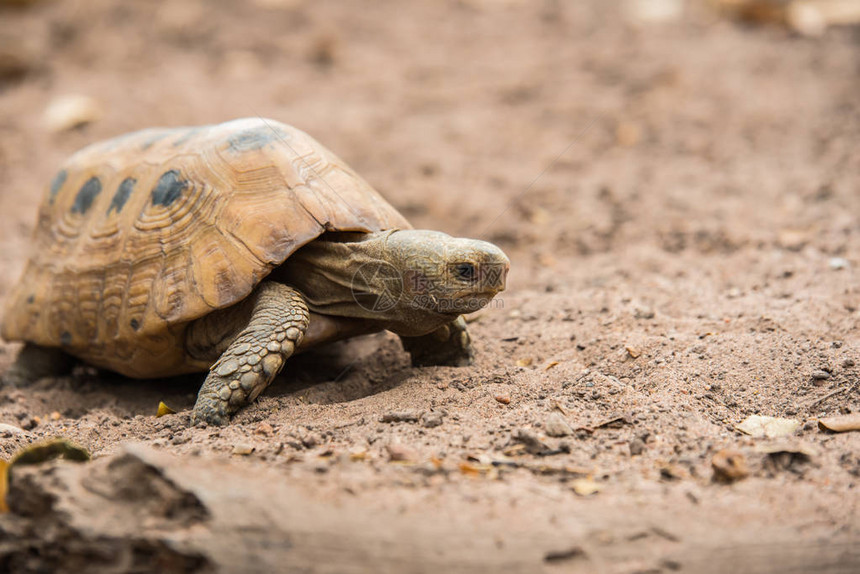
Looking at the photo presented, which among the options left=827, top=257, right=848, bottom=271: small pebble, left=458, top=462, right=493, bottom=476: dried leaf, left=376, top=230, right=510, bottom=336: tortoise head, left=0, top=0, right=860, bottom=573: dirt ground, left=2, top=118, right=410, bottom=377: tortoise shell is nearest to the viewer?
left=0, top=0, right=860, bottom=573: dirt ground

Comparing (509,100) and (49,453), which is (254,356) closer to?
(49,453)

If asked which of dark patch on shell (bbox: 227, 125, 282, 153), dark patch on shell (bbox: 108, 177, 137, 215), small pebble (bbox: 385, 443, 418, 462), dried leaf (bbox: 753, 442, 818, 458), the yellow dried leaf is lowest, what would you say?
the yellow dried leaf

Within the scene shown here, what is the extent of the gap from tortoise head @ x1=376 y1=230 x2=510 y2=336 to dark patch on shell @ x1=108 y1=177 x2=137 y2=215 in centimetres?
144

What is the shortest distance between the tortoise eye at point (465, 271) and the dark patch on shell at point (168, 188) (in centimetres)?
143

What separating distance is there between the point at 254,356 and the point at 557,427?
50.4 inches

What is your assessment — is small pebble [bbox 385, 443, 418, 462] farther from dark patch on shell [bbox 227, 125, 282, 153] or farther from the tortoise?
dark patch on shell [bbox 227, 125, 282, 153]

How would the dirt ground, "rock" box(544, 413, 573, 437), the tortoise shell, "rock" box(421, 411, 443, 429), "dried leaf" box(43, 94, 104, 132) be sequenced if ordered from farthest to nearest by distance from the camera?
"dried leaf" box(43, 94, 104, 132) < the tortoise shell < "rock" box(421, 411, 443, 429) < "rock" box(544, 413, 573, 437) < the dirt ground

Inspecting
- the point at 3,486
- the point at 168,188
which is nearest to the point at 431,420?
the point at 3,486

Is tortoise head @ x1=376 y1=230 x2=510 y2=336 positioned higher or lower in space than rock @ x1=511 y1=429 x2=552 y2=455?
higher

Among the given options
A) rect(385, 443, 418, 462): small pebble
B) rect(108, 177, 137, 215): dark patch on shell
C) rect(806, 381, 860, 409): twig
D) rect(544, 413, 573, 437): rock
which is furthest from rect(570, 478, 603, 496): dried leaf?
rect(108, 177, 137, 215): dark patch on shell

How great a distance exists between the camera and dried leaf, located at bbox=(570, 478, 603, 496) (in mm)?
2449

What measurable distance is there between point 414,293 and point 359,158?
163 inches

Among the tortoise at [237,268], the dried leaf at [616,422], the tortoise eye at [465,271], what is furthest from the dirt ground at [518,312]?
the tortoise eye at [465,271]

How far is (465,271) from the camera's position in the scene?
3195 mm
